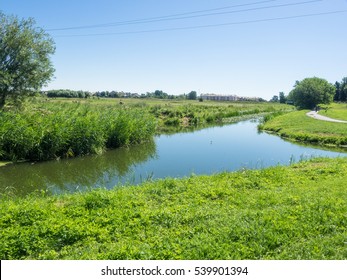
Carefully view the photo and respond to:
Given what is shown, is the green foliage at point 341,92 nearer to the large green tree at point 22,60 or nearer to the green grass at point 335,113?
the green grass at point 335,113

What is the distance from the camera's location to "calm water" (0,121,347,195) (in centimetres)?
1371

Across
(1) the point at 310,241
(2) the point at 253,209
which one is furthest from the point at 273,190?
(1) the point at 310,241

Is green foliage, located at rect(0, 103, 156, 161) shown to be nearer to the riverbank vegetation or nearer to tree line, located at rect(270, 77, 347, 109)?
the riverbank vegetation

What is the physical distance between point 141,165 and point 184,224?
11.7 meters

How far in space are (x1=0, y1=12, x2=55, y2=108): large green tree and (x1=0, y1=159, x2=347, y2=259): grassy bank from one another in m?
21.5

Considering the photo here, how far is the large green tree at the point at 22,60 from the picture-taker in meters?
25.3

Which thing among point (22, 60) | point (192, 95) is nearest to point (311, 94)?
point (22, 60)

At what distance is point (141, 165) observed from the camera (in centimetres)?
1803

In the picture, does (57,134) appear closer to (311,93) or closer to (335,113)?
(335,113)

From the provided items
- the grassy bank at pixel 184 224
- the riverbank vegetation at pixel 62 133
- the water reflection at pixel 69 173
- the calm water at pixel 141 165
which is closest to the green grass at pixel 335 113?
the calm water at pixel 141 165

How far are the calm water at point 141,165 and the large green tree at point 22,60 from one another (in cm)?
1139

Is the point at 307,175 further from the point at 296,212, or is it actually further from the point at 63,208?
the point at 63,208

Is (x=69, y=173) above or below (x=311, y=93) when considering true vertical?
below

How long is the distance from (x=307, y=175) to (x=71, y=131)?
45.5ft
